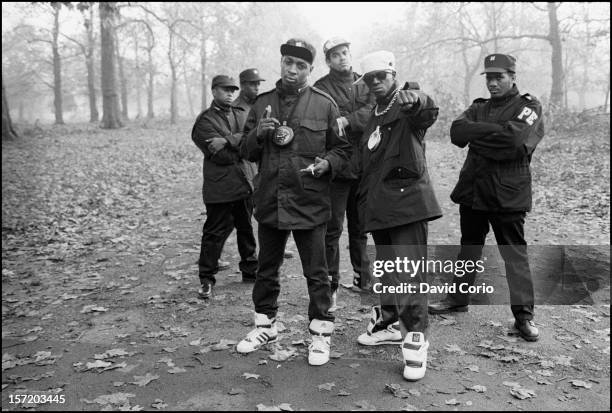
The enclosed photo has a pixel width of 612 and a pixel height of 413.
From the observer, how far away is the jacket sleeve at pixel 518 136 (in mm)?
4254

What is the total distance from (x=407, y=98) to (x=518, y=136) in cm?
128

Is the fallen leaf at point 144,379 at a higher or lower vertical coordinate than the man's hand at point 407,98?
lower

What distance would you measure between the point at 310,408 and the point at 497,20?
102ft

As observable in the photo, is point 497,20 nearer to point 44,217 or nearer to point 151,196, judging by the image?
point 151,196

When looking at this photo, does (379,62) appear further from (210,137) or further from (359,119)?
(210,137)

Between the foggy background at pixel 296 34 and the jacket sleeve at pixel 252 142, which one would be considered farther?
the foggy background at pixel 296 34

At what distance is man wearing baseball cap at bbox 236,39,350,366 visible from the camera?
13.4 feet

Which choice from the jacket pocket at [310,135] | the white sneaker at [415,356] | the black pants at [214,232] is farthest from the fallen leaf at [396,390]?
the black pants at [214,232]

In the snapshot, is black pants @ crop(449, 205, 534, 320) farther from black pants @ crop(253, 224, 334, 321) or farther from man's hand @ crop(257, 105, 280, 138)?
man's hand @ crop(257, 105, 280, 138)

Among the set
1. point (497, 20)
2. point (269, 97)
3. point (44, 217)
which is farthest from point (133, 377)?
point (497, 20)

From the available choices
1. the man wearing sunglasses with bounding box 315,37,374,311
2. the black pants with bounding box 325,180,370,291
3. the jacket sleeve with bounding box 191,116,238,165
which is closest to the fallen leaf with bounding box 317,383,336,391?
the man wearing sunglasses with bounding box 315,37,374,311

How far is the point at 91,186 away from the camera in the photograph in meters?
11.6

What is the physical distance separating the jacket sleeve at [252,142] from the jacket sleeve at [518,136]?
1.97 m

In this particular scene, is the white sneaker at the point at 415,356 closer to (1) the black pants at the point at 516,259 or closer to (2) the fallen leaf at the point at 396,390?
(2) the fallen leaf at the point at 396,390
